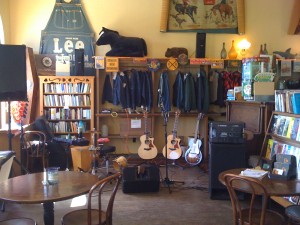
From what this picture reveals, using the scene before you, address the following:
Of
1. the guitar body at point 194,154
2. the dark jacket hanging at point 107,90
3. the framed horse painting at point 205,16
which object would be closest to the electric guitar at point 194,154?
the guitar body at point 194,154

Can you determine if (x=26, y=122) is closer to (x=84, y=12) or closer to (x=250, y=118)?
(x=84, y=12)

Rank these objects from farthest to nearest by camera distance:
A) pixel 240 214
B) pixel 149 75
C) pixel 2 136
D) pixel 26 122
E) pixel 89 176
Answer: pixel 149 75, pixel 26 122, pixel 2 136, pixel 89 176, pixel 240 214

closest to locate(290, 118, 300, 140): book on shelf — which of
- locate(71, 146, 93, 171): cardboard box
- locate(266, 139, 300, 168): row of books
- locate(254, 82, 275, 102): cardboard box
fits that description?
locate(266, 139, 300, 168): row of books

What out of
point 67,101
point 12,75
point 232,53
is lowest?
point 67,101

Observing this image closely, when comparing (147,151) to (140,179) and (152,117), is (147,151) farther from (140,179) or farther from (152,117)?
(140,179)

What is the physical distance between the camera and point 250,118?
470cm

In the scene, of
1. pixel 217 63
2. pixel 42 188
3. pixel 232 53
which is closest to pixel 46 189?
pixel 42 188

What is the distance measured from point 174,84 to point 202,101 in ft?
2.06

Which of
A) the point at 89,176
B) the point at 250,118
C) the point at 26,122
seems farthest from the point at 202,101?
the point at 89,176

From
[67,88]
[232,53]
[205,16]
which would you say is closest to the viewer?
[67,88]

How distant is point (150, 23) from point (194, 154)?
2.70 meters

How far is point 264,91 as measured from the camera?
4.38 metres

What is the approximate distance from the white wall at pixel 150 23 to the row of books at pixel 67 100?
39.1 inches

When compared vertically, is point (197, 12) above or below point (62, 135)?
above
